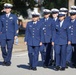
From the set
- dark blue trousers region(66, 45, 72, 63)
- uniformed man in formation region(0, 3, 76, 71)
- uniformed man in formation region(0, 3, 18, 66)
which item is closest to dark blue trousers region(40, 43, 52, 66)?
uniformed man in formation region(0, 3, 76, 71)

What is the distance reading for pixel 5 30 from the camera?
12.1 m

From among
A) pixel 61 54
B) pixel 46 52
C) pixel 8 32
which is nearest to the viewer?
pixel 61 54

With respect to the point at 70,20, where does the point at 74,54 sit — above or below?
below

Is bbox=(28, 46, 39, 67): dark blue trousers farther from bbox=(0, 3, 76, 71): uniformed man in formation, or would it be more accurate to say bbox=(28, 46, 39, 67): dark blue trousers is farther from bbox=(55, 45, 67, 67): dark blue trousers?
bbox=(55, 45, 67, 67): dark blue trousers

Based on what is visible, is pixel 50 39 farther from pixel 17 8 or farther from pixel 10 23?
pixel 17 8

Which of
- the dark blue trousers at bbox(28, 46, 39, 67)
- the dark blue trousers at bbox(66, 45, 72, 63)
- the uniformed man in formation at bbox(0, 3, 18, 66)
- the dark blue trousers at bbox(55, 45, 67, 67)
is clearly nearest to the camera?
the dark blue trousers at bbox(28, 46, 39, 67)

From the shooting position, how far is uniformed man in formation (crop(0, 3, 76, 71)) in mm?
11125

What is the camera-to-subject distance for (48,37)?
11.6 m

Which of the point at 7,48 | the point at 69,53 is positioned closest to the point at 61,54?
the point at 69,53

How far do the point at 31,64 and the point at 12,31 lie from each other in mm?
1445

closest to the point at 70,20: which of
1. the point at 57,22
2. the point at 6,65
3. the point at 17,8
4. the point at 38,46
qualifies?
the point at 57,22

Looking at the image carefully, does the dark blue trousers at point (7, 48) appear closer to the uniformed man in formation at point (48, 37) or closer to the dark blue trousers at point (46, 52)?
the uniformed man in formation at point (48, 37)

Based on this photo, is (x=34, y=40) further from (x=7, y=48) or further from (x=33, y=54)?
(x=7, y=48)

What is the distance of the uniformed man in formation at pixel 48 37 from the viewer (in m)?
11.1
